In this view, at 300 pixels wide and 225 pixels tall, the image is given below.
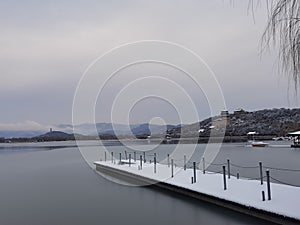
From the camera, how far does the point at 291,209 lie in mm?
5625

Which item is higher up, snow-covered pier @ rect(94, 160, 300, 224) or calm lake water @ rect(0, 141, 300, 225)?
snow-covered pier @ rect(94, 160, 300, 224)

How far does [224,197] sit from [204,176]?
3042 millimetres

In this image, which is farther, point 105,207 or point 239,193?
point 105,207

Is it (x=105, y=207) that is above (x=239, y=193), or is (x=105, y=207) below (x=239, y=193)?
below

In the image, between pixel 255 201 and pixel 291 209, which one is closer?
pixel 291 209

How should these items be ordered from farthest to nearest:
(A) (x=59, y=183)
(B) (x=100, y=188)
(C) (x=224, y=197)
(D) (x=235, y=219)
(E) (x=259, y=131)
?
(E) (x=259, y=131) → (A) (x=59, y=183) → (B) (x=100, y=188) → (C) (x=224, y=197) → (D) (x=235, y=219)

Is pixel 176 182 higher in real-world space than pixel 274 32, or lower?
lower

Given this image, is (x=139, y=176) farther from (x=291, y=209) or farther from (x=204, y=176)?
(x=291, y=209)

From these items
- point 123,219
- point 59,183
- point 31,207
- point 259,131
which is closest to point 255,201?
point 123,219

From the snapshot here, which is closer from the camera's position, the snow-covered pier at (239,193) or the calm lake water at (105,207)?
the snow-covered pier at (239,193)

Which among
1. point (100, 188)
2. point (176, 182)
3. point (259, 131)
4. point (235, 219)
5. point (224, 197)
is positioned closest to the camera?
point (235, 219)

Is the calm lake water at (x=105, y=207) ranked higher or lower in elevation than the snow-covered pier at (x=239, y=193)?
lower

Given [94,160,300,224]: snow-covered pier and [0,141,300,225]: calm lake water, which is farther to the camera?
[0,141,300,225]: calm lake water

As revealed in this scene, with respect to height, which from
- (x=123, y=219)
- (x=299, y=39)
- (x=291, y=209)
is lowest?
(x=123, y=219)
